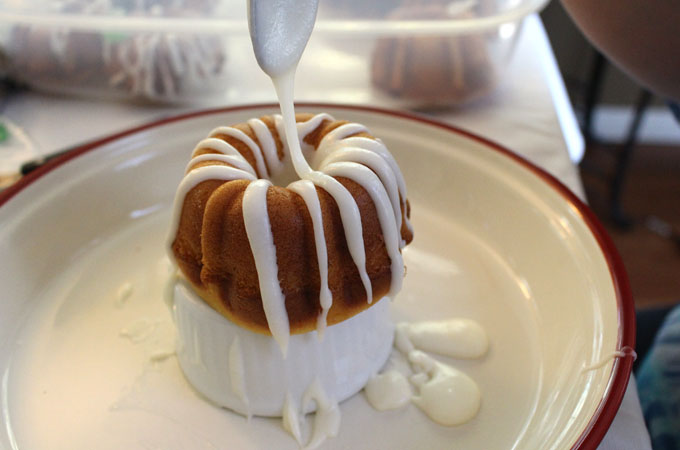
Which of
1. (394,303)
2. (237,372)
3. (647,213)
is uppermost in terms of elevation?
(237,372)

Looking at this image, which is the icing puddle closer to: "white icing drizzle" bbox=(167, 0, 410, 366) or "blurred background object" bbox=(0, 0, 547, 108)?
"white icing drizzle" bbox=(167, 0, 410, 366)

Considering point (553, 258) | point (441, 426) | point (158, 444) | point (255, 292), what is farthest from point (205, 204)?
point (553, 258)

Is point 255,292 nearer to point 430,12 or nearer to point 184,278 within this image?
point 184,278

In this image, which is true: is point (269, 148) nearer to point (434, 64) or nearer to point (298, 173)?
point (298, 173)

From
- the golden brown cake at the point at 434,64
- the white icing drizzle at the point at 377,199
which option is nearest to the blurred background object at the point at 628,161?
the golden brown cake at the point at 434,64

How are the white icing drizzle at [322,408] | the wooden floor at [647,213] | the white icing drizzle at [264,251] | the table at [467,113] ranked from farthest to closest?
the wooden floor at [647,213], the table at [467,113], the white icing drizzle at [322,408], the white icing drizzle at [264,251]

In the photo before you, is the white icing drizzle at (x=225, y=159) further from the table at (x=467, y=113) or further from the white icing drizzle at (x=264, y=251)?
the table at (x=467, y=113)

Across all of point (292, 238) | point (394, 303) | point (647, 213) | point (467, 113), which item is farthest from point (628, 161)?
point (292, 238)
